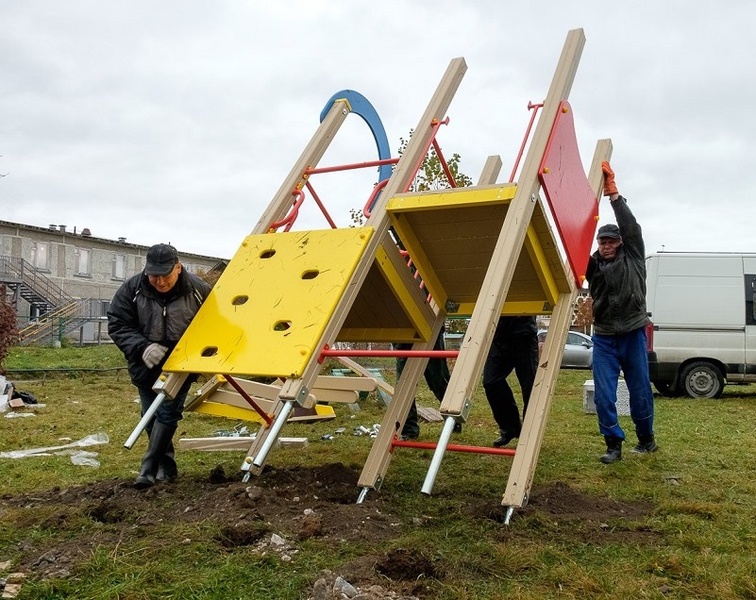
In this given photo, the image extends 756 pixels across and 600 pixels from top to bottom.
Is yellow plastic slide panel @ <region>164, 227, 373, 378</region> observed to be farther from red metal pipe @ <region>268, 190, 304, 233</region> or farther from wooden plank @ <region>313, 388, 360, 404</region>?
wooden plank @ <region>313, 388, 360, 404</region>

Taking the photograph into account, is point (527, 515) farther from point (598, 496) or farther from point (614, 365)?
point (614, 365)

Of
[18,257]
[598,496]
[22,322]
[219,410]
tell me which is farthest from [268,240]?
[18,257]

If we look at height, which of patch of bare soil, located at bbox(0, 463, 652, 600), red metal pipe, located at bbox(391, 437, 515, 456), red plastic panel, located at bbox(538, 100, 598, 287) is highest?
red plastic panel, located at bbox(538, 100, 598, 287)

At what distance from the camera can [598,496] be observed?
166 inches

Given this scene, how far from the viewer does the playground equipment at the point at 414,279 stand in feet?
12.2

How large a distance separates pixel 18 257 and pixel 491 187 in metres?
33.0

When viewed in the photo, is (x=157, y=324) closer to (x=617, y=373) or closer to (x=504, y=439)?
(x=504, y=439)

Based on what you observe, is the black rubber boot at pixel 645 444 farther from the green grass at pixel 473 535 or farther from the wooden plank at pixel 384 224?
the wooden plank at pixel 384 224

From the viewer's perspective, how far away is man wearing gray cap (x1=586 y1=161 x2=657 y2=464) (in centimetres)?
546

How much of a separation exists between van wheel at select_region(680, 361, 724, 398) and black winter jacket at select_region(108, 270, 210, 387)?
9.43 m

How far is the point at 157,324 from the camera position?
4602mm

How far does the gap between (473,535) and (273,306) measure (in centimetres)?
→ 163

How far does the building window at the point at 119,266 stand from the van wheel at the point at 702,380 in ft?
104

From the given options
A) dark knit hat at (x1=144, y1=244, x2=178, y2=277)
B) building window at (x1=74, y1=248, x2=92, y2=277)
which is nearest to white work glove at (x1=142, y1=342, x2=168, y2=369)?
dark knit hat at (x1=144, y1=244, x2=178, y2=277)
